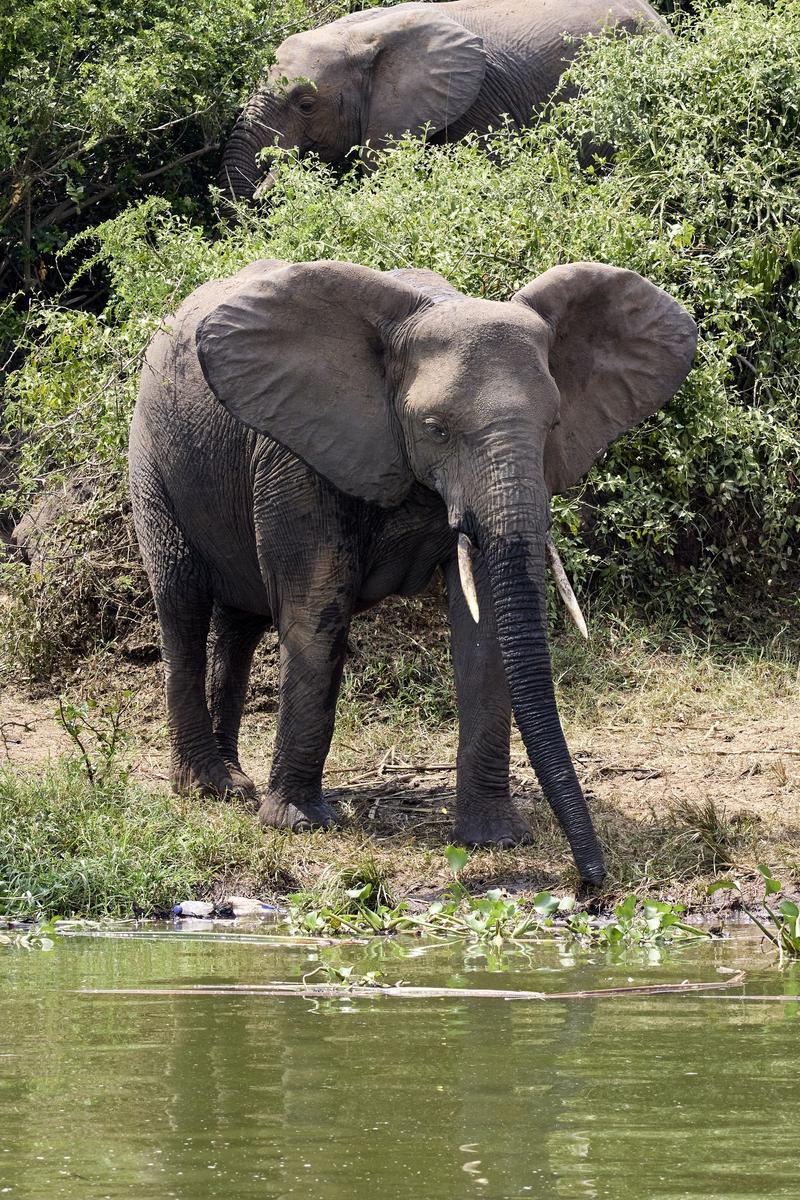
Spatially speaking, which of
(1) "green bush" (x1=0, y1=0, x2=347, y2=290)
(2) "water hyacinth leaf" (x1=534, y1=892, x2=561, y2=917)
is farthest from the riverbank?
(1) "green bush" (x1=0, y1=0, x2=347, y2=290)

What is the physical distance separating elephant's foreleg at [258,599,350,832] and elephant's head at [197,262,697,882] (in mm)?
564

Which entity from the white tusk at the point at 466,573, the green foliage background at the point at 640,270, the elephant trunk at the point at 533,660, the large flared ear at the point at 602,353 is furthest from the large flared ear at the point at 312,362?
the green foliage background at the point at 640,270

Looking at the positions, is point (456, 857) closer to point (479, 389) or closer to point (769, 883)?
point (769, 883)

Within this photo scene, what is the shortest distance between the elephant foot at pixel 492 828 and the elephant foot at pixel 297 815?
1.77 feet

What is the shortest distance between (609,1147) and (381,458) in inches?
164

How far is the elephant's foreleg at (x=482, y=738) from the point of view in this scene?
7609 millimetres

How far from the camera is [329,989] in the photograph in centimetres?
543

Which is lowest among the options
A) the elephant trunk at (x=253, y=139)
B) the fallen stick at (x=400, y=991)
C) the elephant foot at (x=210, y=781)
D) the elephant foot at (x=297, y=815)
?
the elephant foot at (x=210, y=781)

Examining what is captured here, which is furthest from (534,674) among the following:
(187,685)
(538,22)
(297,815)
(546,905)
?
(538,22)

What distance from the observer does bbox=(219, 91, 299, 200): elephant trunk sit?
13.7 m

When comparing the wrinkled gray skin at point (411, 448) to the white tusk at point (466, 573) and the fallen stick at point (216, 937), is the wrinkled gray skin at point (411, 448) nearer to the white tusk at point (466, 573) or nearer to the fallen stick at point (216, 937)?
the white tusk at point (466, 573)

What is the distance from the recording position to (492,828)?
300 inches

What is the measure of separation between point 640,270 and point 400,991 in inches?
232

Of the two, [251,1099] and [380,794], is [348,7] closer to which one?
[380,794]
